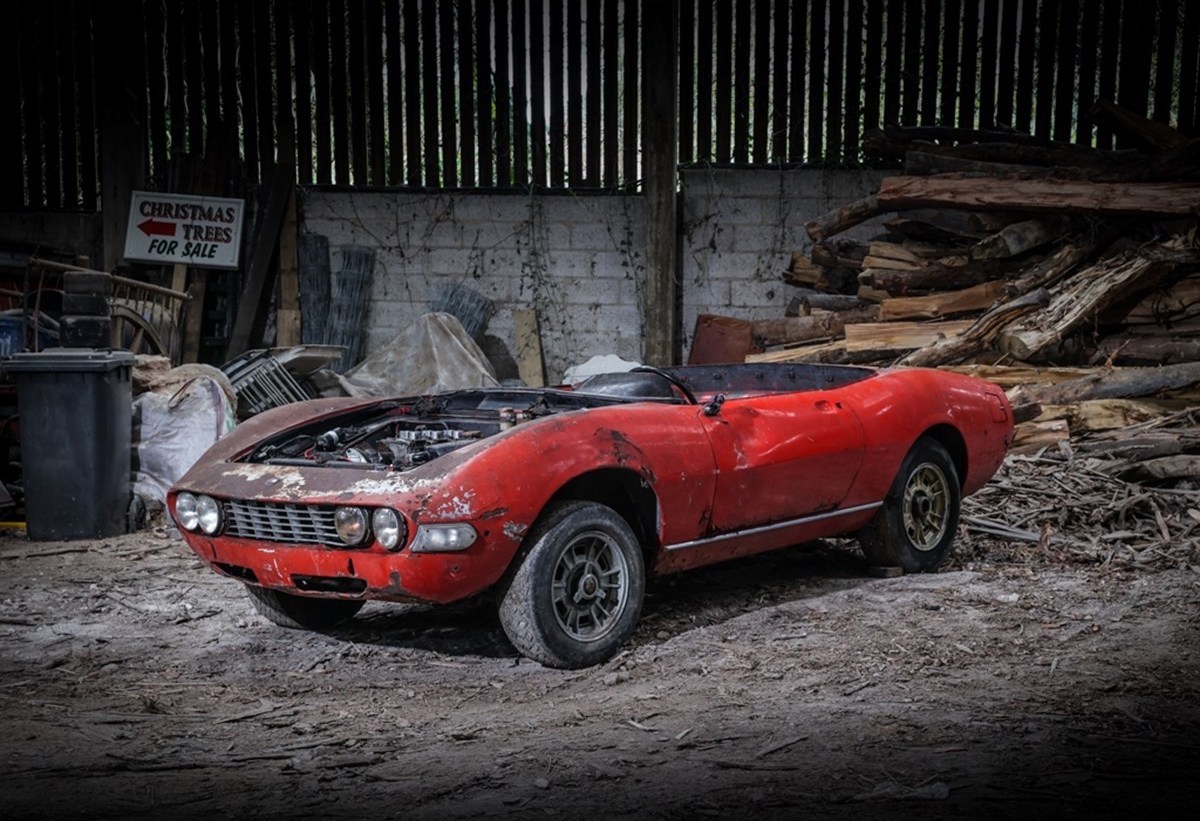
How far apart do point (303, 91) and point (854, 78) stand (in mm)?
5631

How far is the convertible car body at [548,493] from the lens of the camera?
431 cm

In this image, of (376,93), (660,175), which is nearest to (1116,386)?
(660,175)

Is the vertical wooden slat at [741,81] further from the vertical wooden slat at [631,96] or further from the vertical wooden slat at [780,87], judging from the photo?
the vertical wooden slat at [631,96]

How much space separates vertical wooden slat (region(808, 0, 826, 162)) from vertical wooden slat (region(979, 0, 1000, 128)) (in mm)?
1495

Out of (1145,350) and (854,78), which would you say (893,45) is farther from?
(1145,350)

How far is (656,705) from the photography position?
411 cm

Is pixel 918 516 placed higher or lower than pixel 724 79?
lower

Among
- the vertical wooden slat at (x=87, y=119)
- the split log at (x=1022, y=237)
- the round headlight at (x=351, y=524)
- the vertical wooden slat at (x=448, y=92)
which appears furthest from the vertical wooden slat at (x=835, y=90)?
the round headlight at (x=351, y=524)

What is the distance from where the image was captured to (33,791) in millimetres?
3344

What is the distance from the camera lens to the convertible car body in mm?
4309

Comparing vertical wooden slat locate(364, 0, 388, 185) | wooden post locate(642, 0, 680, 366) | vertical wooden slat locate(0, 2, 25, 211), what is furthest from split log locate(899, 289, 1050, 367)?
vertical wooden slat locate(0, 2, 25, 211)

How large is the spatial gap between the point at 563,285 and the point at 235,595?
699cm

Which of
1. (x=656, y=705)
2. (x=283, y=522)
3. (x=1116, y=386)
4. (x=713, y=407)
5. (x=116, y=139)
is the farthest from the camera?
(x=116, y=139)

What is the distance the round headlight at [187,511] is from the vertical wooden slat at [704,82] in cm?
842
